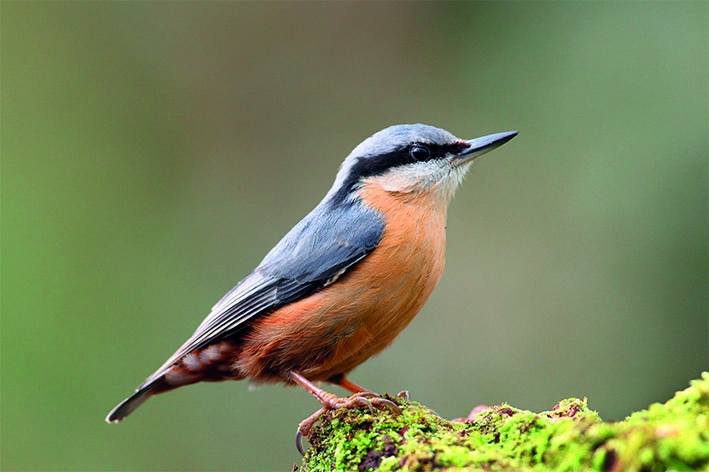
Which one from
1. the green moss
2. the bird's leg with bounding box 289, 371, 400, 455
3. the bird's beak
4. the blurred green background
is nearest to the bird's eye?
the bird's beak

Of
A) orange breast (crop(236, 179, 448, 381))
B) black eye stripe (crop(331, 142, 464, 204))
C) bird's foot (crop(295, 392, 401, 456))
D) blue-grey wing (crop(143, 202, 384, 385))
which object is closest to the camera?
bird's foot (crop(295, 392, 401, 456))

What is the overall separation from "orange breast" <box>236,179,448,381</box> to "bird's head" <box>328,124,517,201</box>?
30cm

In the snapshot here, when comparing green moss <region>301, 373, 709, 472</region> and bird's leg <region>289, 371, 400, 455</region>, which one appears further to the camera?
bird's leg <region>289, 371, 400, 455</region>

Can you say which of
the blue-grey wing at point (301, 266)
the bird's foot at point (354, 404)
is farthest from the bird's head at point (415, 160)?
the bird's foot at point (354, 404)

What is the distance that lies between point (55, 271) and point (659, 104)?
6.40 metres

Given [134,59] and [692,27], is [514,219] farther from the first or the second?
[134,59]

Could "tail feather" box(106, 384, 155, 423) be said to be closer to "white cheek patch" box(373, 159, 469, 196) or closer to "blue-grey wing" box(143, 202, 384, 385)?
"blue-grey wing" box(143, 202, 384, 385)

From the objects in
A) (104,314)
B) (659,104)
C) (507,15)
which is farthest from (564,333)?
(104,314)

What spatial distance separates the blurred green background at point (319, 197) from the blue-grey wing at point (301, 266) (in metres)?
2.98

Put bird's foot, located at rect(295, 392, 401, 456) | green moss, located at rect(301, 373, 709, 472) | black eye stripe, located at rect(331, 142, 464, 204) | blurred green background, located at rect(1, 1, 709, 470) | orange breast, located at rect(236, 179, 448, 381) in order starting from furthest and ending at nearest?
1. blurred green background, located at rect(1, 1, 709, 470)
2. black eye stripe, located at rect(331, 142, 464, 204)
3. orange breast, located at rect(236, 179, 448, 381)
4. bird's foot, located at rect(295, 392, 401, 456)
5. green moss, located at rect(301, 373, 709, 472)

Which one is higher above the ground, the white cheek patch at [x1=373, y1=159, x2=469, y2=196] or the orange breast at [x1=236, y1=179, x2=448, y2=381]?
the white cheek patch at [x1=373, y1=159, x2=469, y2=196]

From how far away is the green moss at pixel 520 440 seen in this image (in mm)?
1506

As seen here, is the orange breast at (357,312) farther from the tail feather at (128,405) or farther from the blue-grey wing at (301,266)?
the tail feather at (128,405)

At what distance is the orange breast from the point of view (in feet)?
10.5
